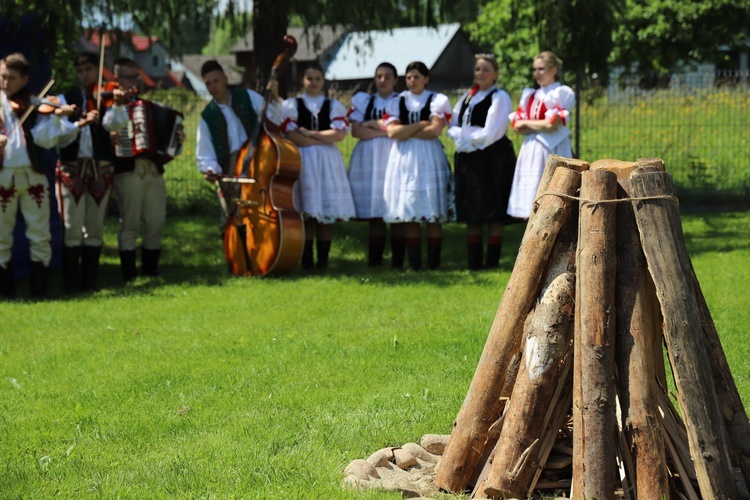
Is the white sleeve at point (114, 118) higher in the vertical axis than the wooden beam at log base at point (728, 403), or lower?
higher

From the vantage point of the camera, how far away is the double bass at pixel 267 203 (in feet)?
30.6

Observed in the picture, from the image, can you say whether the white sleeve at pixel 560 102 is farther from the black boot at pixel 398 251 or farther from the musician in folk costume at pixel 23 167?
the musician in folk costume at pixel 23 167

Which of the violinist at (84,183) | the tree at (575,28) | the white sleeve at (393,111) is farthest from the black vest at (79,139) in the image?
the tree at (575,28)

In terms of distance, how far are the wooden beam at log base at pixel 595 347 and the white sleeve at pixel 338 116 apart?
6386 millimetres

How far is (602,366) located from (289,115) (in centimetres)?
691

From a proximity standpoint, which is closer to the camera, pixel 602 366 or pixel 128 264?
pixel 602 366

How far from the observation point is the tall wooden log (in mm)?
3637

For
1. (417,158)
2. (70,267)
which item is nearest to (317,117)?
(417,158)

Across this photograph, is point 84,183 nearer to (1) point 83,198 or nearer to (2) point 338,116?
(1) point 83,198

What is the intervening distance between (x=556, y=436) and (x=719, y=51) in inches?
1189

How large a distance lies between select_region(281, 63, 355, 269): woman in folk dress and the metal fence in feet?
14.8

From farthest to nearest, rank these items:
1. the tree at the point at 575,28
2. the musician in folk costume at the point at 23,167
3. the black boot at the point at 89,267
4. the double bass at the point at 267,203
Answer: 1. the tree at the point at 575,28
2. the black boot at the point at 89,267
3. the double bass at the point at 267,203
4. the musician in folk costume at the point at 23,167

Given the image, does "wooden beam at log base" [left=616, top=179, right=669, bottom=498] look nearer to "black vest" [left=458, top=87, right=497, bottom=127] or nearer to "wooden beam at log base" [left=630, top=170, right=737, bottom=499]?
"wooden beam at log base" [left=630, top=170, right=737, bottom=499]

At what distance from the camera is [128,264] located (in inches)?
400
